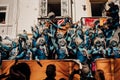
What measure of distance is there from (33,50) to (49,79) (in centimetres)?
368

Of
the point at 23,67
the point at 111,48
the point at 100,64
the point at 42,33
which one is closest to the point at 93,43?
the point at 111,48

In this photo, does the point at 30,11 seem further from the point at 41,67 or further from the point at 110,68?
the point at 110,68

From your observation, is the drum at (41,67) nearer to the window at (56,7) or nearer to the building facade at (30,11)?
the building facade at (30,11)

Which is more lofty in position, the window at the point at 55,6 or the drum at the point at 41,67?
the window at the point at 55,6

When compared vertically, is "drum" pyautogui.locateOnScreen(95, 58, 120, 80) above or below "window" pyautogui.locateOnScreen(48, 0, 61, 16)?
below

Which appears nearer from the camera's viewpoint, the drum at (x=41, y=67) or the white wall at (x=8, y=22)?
the drum at (x=41, y=67)

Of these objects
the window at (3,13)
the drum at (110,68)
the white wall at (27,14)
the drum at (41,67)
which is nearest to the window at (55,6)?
the white wall at (27,14)

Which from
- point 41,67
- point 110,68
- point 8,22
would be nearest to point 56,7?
point 8,22

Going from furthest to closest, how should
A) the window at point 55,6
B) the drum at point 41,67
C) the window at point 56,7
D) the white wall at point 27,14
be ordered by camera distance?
the window at point 55,6
the window at point 56,7
the white wall at point 27,14
the drum at point 41,67

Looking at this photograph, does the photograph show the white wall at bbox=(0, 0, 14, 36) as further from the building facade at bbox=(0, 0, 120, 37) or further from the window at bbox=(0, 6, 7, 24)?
the window at bbox=(0, 6, 7, 24)

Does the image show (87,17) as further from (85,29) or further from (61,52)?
(61,52)

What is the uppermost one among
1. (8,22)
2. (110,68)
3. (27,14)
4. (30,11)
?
(30,11)

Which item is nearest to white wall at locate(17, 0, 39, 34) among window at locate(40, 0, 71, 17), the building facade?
the building facade

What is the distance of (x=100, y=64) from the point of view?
318 inches
